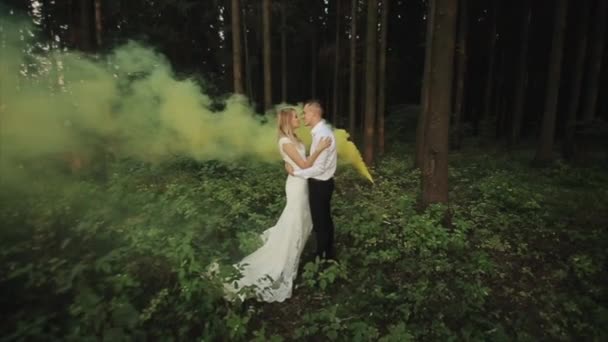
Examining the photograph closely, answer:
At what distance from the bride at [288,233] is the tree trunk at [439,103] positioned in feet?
9.07

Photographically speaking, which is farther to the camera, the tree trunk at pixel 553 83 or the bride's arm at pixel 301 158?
the tree trunk at pixel 553 83

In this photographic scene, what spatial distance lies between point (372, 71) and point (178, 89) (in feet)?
23.4

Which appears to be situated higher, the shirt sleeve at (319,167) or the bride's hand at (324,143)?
the bride's hand at (324,143)

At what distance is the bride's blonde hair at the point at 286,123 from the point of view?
4.78 metres

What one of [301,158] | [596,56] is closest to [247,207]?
[301,158]

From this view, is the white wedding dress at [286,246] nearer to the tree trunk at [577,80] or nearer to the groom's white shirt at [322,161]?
the groom's white shirt at [322,161]

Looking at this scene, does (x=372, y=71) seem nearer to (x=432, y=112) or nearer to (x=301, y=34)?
(x=432, y=112)

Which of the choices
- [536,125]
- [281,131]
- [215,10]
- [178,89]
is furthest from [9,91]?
[536,125]

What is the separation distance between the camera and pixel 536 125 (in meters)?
24.4

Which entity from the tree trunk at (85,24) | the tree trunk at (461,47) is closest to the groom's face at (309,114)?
the tree trunk at (85,24)

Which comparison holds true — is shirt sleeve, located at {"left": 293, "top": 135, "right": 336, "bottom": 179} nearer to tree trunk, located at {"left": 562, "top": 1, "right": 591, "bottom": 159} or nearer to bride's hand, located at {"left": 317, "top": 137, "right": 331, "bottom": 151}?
bride's hand, located at {"left": 317, "top": 137, "right": 331, "bottom": 151}

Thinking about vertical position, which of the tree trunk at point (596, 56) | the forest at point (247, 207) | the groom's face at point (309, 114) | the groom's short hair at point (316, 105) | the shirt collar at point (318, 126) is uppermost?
the tree trunk at point (596, 56)

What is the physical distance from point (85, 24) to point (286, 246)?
25.4 ft

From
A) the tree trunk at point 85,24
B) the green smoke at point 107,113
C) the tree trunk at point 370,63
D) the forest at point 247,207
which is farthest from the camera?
the tree trunk at point 370,63
